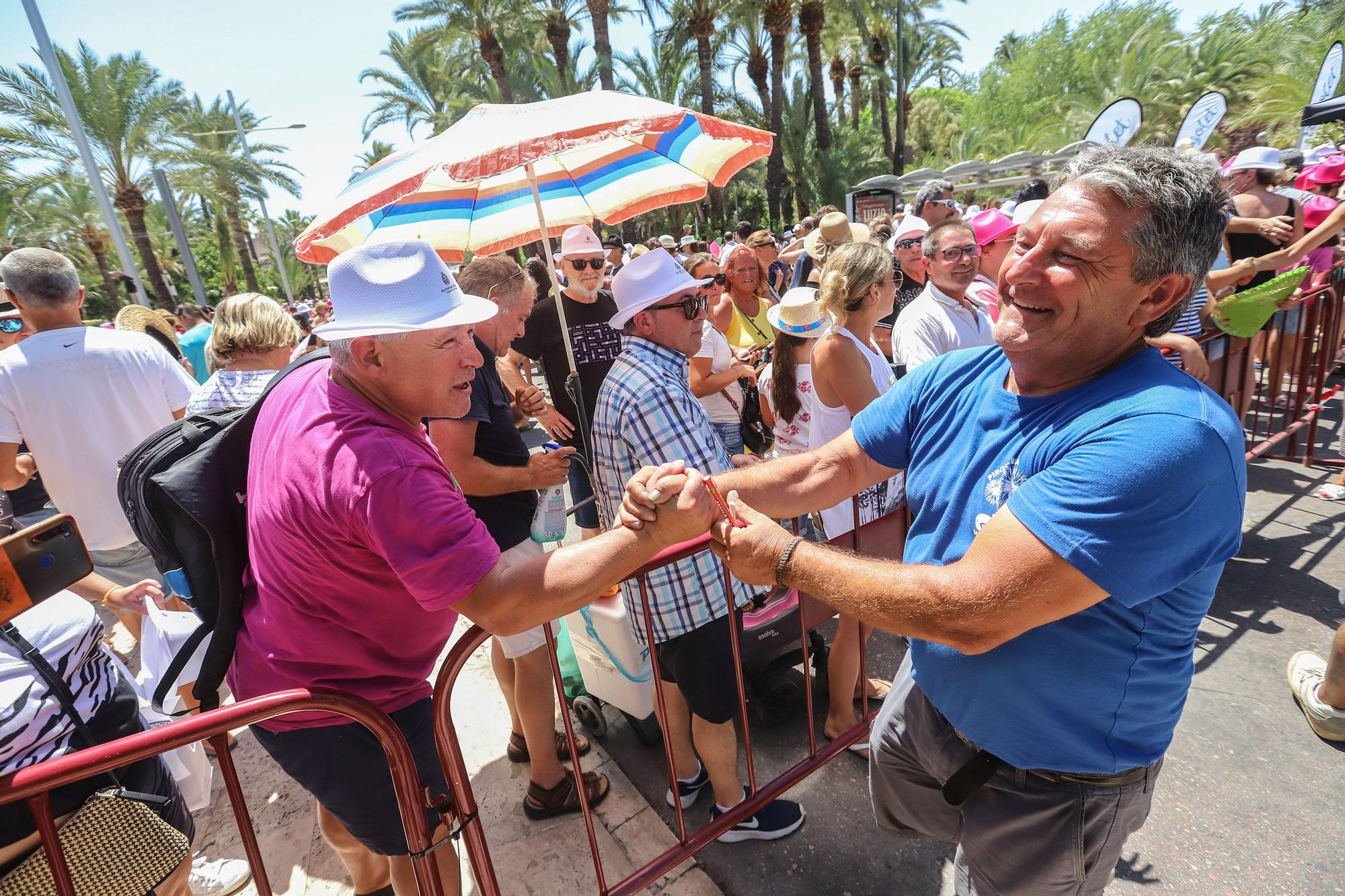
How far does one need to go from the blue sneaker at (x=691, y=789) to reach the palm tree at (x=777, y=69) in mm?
21299

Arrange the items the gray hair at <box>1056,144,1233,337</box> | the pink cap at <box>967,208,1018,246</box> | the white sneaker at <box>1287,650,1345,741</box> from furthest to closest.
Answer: the pink cap at <box>967,208,1018,246</box>, the white sneaker at <box>1287,650,1345,741</box>, the gray hair at <box>1056,144,1233,337</box>

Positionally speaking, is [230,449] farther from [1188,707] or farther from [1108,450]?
[1188,707]

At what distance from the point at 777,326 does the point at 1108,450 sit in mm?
2377

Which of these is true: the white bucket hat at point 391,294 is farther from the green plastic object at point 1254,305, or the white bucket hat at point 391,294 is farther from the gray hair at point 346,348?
the green plastic object at point 1254,305

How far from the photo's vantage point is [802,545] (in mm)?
1633

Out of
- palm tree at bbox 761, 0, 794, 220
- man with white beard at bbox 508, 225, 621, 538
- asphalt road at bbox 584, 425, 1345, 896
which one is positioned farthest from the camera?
palm tree at bbox 761, 0, 794, 220

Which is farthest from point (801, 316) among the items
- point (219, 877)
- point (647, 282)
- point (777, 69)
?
point (777, 69)

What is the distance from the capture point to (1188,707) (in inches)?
118

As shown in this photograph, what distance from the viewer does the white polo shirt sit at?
3.38 m

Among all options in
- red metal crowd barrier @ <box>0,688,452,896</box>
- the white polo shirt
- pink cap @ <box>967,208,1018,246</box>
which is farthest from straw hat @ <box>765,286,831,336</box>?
red metal crowd barrier @ <box>0,688,452,896</box>

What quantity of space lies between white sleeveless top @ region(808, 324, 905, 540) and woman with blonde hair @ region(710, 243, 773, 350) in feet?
7.81

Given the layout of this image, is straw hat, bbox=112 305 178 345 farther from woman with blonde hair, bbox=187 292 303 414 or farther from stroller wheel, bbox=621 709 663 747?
stroller wheel, bbox=621 709 663 747

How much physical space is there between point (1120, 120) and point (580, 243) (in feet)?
39.9

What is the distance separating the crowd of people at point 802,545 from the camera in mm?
1312
